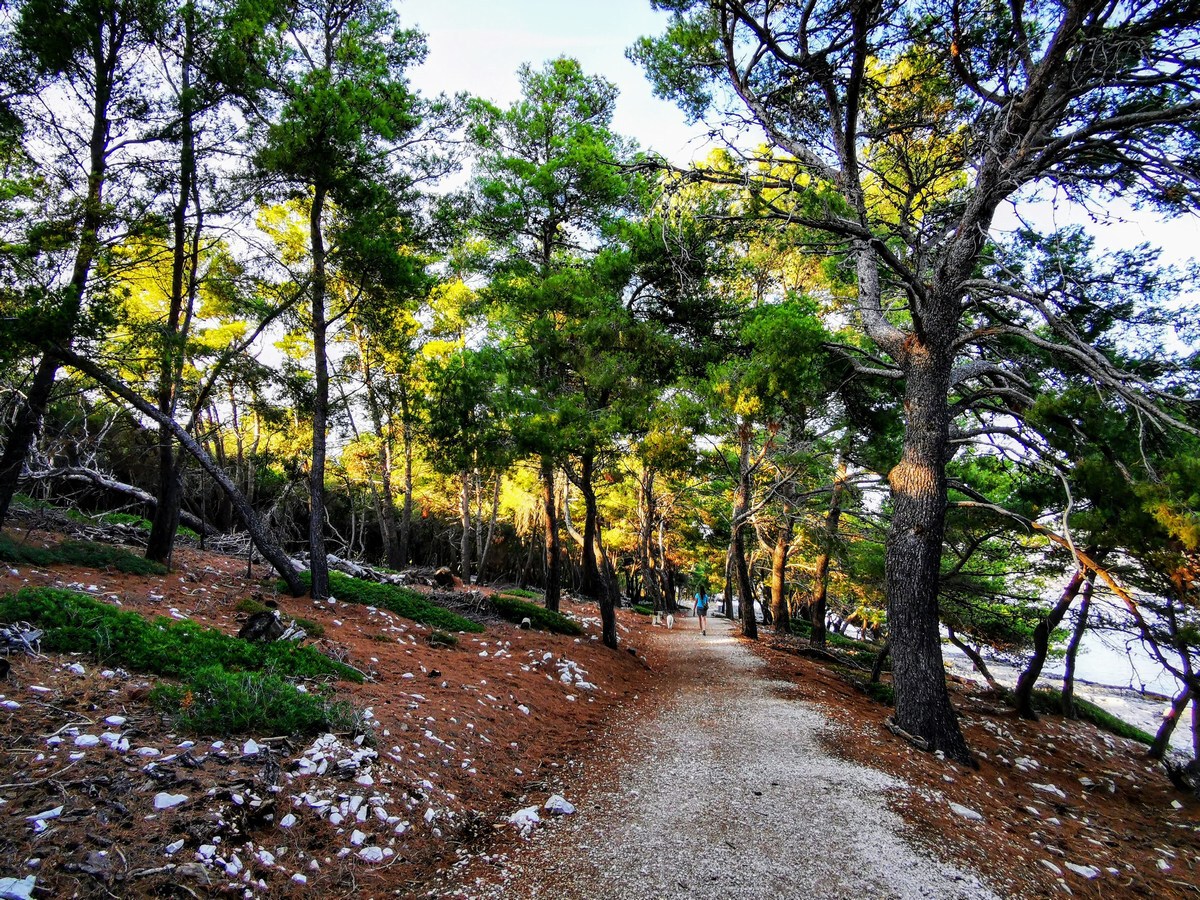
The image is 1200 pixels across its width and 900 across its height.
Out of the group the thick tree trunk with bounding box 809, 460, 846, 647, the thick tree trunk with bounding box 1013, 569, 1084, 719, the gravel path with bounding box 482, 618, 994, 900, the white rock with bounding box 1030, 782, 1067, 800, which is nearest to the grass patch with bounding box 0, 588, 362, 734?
the gravel path with bounding box 482, 618, 994, 900

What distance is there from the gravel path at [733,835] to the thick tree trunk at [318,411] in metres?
6.03

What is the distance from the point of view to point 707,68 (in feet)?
22.2

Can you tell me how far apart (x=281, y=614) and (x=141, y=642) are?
217 centimetres

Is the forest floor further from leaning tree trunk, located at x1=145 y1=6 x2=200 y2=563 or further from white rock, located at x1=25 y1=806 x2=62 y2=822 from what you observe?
leaning tree trunk, located at x1=145 y1=6 x2=200 y2=563

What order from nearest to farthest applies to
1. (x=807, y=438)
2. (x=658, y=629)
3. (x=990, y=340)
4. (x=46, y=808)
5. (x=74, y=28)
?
(x=46, y=808) → (x=74, y=28) → (x=990, y=340) → (x=807, y=438) → (x=658, y=629)

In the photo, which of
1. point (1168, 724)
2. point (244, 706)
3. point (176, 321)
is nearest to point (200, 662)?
point (244, 706)

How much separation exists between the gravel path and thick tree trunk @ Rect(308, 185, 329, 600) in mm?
6032

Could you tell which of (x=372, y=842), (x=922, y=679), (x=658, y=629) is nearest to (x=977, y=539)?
(x=922, y=679)

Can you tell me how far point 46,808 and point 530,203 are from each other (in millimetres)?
11126

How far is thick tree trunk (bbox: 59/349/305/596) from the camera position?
6.51m

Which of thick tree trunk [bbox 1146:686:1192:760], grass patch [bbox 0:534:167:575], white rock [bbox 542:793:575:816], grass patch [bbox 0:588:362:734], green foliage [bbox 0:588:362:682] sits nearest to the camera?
grass patch [bbox 0:588:362:734]

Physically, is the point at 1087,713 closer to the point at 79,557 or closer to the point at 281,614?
the point at 281,614

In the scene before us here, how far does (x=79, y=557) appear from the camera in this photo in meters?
7.32

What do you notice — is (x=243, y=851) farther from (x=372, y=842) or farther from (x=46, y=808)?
(x=46, y=808)
